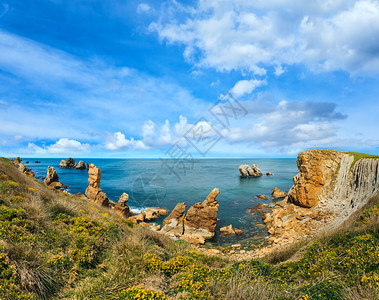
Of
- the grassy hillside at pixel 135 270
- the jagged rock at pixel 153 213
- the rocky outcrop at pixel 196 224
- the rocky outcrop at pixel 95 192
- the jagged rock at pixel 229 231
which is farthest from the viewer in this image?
the jagged rock at pixel 153 213

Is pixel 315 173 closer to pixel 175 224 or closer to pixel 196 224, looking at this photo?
pixel 196 224

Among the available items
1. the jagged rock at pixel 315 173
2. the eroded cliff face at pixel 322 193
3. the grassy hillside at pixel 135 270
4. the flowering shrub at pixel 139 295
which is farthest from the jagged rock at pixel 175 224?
the flowering shrub at pixel 139 295

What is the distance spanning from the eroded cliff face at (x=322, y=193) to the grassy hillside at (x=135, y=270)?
44.6 ft

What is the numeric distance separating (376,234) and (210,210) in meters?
16.9

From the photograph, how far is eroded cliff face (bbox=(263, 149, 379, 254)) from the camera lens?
56.3 ft

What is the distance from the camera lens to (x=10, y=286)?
3691mm

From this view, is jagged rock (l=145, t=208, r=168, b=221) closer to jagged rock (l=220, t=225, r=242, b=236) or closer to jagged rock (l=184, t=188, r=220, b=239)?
jagged rock (l=184, t=188, r=220, b=239)

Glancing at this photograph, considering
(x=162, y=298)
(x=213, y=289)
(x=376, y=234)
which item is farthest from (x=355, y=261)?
(x=162, y=298)

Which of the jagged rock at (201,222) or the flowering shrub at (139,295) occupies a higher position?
the flowering shrub at (139,295)

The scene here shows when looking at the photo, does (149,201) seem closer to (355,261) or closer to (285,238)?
(285,238)

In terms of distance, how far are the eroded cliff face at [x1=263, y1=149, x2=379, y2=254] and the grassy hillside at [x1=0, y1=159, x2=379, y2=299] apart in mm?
13601

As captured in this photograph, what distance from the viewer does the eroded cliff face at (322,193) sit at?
17.2 metres

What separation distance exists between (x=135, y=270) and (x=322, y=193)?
87.5 feet

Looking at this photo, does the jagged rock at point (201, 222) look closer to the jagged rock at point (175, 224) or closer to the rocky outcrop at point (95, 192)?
the jagged rock at point (175, 224)
